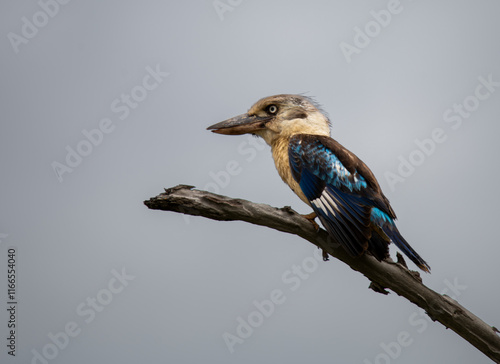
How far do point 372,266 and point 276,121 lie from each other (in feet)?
4.82

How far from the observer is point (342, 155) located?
13.6 ft

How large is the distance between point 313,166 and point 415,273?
3.34 feet

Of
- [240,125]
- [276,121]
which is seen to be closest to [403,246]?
[276,121]

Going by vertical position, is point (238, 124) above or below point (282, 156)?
above

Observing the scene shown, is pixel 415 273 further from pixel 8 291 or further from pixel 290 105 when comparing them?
pixel 8 291

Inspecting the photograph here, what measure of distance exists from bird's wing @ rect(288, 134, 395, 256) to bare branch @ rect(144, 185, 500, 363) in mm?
157

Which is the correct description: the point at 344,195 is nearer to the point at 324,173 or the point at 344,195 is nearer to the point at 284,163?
the point at 324,173

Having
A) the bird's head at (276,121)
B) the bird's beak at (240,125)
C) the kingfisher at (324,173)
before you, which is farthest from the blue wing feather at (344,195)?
the bird's beak at (240,125)

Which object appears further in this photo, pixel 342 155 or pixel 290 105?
pixel 290 105

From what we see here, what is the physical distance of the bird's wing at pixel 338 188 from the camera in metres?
3.72

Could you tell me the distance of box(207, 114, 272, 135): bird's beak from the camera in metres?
4.57

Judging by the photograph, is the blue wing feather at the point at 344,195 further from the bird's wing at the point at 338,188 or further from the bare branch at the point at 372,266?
the bare branch at the point at 372,266

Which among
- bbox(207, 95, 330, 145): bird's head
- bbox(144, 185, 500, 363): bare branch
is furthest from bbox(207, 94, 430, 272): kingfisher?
bbox(144, 185, 500, 363): bare branch

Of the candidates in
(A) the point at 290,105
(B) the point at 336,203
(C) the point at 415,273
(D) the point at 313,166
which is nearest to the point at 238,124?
(A) the point at 290,105
